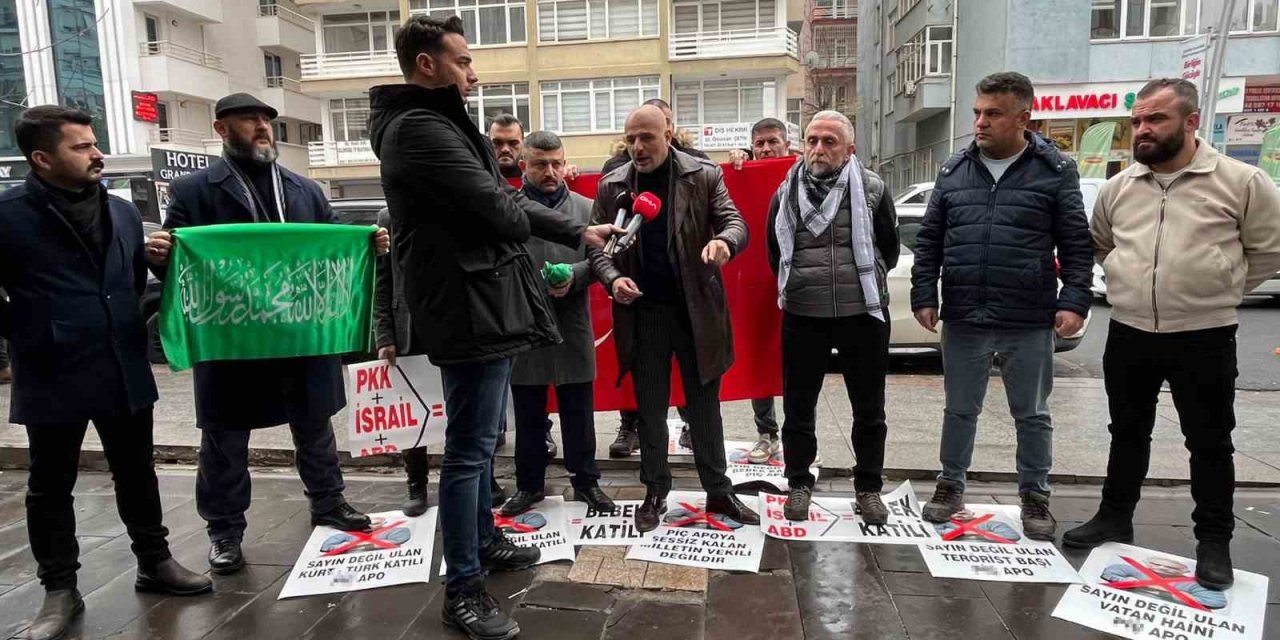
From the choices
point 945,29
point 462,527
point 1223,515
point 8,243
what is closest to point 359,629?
point 462,527

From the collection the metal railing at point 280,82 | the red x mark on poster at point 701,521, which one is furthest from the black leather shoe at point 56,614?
the metal railing at point 280,82

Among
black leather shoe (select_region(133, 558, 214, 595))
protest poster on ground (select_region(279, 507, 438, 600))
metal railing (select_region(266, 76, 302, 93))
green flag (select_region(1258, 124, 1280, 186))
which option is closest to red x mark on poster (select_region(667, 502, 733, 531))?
protest poster on ground (select_region(279, 507, 438, 600))

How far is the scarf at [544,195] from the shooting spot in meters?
4.12

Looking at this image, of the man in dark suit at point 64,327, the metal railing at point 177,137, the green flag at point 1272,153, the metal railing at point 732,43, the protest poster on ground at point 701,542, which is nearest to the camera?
the man in dark suit at point 64,327

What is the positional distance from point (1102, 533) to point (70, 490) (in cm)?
456

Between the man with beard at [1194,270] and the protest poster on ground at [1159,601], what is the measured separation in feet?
0.32

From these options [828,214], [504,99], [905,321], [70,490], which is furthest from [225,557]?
[504,99]

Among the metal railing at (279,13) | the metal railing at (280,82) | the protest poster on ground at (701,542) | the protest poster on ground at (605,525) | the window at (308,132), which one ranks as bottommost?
the protest poster on ground at (605,525)

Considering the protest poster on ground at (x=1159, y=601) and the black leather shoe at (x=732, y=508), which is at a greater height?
the black leather shoe at (x=732, y=508)

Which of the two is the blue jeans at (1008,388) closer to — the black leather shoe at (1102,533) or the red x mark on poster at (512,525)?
the black leather shoe at (1102,533)

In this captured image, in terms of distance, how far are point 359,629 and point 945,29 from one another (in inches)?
1047

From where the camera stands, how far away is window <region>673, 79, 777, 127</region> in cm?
2512

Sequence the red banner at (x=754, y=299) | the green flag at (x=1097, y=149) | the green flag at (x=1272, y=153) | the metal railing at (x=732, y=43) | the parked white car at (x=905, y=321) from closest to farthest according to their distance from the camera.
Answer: the red banner at (x=754, y=299)
the parked white car at (x=905, y=321)
the green flag at (x=1272, y=153)
the green flag at (x=1097, y=149)
the metal railing at (x=732, y=43)

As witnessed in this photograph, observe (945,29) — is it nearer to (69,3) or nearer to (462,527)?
(462,527)
